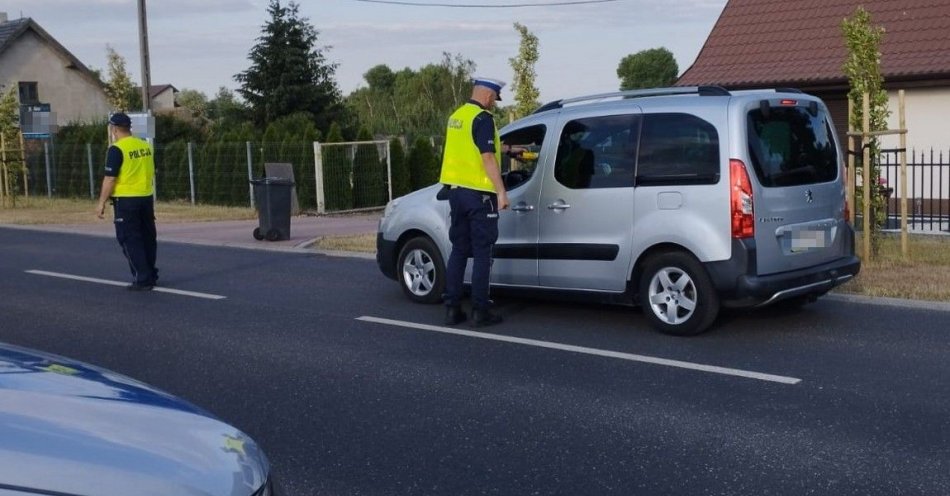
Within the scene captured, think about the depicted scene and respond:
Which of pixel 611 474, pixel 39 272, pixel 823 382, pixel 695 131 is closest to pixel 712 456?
pixel 611 474

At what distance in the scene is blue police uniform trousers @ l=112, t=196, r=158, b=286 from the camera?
11.9 meters

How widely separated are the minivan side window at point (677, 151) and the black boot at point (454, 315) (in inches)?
69.8

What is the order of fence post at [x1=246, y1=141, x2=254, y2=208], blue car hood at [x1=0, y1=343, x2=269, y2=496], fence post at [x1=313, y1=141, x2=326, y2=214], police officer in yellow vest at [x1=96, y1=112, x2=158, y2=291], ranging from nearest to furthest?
blue car hood at [x1=0, y1=343, x2=269, y2=496] < police officer in yellow vest at [x1=96, y1=112, x2=158, y2=291] < fence post at [x1=313, y1=141, x2=326, y2=214] < fence post at [x1=246, y1=141, x2=254, y2=208]

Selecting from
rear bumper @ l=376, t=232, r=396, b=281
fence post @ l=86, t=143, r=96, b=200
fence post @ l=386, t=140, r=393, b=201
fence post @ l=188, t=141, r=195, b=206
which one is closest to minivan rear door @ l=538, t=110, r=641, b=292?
rear bumper @ l=376, t=232, r=396, b=281

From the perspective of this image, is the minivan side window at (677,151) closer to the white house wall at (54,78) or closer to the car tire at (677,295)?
the car tire at (677,295)

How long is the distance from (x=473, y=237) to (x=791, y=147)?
2.52m

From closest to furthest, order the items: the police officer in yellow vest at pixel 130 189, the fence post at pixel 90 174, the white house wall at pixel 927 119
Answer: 1. the police officer in yellow vest at pixel 130 189
2. the white house wall at pixel 927 119
3. the fence post at pixel 90 174

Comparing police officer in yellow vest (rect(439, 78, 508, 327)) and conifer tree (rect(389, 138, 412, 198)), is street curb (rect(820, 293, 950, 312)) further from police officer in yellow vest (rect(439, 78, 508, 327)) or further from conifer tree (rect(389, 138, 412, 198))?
conifer tree (rect(389, 138, 412, 198))

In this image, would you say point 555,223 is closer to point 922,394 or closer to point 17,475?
point 922,394

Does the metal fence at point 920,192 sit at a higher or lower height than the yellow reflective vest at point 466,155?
lower

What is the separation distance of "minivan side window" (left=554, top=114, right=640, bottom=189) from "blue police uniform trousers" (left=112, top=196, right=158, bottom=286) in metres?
4.79

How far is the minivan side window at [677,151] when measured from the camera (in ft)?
28.1

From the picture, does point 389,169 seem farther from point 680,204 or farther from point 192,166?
point 680,204

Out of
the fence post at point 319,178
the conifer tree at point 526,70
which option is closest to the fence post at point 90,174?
the fence post at point 319,178
